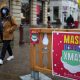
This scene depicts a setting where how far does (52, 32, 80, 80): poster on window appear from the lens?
748 cm

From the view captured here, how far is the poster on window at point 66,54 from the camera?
7.48 metres

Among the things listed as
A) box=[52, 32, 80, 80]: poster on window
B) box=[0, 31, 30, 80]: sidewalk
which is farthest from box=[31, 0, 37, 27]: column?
box=[52, 32, 80, 80]: poster on window

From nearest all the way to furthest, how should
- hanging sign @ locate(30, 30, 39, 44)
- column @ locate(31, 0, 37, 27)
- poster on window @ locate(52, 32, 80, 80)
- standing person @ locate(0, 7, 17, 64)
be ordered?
poster on window @ locate(52, 32, 80, 80), hanging sign @ locate(30, 30, 39, 44), standing person @ locate(0, 7, 17, 64), column @ locate(31, 0, 37, 27)

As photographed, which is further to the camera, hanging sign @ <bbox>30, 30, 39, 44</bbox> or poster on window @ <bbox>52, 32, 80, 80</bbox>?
hanging sign @ <bbox>30, 30, 39, 44</bbox>

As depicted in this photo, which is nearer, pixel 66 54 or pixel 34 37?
pixel 66 54

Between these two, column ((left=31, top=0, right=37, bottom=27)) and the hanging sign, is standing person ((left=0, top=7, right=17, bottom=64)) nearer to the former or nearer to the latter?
the hanging sign

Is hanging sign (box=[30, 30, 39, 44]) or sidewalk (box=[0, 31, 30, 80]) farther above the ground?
hanging sign (box=[30, 30, 39, 44])

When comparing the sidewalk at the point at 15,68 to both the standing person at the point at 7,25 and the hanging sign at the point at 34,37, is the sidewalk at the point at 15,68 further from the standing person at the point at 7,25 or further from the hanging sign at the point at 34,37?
the hanging sign at the point at 34,37

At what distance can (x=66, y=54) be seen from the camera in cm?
769

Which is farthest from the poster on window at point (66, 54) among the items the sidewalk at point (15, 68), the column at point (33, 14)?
the column at point (33, 14)

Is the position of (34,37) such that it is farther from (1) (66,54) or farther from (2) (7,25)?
(2) (7,25)

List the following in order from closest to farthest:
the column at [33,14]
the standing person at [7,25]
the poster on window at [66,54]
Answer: the poster on window at [66,54] → the standing person at [7,25] → the column at [33,14]

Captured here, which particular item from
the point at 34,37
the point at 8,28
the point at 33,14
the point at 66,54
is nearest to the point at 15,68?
the point at 8,28

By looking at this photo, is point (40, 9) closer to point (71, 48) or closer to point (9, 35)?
point (9, 35)
